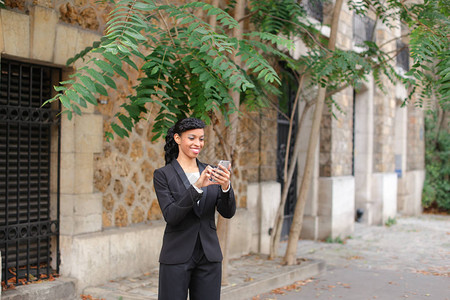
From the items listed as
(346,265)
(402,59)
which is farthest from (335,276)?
(402,59)

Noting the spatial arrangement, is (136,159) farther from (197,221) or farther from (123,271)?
(197,221)

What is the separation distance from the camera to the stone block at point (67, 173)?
233 inches

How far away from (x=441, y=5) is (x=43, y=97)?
454 cm

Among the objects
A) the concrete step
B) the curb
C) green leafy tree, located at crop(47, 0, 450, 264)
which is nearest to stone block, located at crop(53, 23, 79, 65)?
green leafy tree, located at crop(47, 0, 450, 264)

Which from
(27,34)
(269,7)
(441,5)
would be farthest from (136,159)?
(441,5)

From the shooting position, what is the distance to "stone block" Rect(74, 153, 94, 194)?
595cm

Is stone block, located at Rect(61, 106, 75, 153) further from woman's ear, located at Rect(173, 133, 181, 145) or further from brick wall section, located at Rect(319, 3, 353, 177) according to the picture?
brick wall section, located at Rect(319, 3, 353, 177)

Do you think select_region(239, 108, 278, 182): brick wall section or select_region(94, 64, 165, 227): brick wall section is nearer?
select_region(94, 64, 165, 227): brick wall section

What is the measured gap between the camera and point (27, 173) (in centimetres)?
571

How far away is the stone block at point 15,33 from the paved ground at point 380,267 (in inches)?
144

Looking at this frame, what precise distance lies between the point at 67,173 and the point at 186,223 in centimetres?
283

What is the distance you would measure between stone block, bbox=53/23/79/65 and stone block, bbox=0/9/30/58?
354mm

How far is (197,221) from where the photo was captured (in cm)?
353

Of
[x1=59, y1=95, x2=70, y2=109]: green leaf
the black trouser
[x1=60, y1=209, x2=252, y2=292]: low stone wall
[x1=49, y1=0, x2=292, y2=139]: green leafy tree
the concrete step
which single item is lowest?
the concrete step
